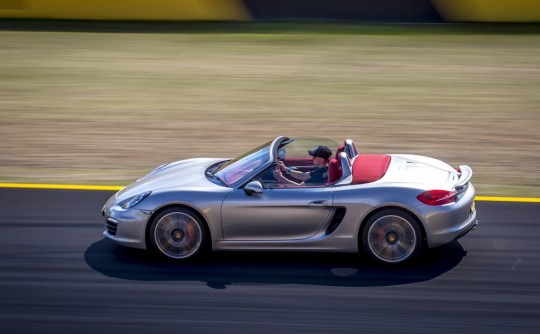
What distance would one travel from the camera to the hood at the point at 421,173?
838cm

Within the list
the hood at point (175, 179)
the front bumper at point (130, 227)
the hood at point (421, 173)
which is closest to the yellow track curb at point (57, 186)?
the hood at point (175, 179)

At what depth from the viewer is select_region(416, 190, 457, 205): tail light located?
8109 millimetres

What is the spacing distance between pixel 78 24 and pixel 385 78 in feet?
28.2

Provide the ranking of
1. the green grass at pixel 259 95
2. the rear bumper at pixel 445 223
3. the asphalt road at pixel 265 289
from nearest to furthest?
the asphalt road at pixel 265 289
the rear bumper at pixel 445 223
the green grass at pixel 259 95

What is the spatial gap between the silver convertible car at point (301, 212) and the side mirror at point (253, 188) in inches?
0.5

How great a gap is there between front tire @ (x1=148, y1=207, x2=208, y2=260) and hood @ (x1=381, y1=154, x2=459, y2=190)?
6.16 ft

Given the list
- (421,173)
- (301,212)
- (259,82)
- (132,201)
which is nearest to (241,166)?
(301,212)

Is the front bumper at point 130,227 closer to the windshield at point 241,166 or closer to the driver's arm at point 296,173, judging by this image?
the windshield at point 241,166

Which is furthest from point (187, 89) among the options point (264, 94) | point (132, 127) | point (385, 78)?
point (385, 78)

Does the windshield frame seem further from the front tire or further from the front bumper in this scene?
the front bumper

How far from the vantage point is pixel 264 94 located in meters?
17.0

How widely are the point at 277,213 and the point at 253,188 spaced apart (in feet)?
1.09

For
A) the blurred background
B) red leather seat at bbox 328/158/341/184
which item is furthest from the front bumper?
the blurred background

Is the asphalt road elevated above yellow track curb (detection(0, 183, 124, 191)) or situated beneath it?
situated beneath
